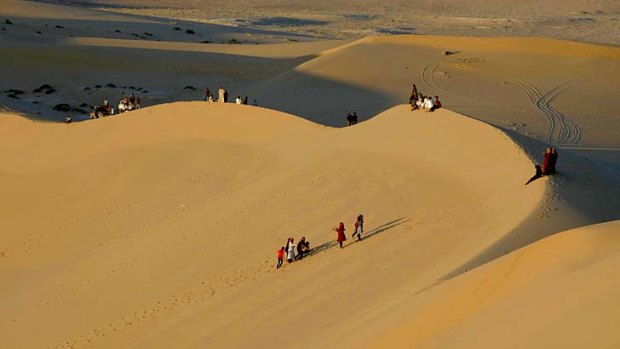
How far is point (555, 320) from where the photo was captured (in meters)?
9.78

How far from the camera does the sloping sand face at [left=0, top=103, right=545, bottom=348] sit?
1504cm

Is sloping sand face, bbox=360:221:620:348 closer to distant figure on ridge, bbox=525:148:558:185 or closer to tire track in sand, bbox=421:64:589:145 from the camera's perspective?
distant figure on ridge, bbox=525:148:558:185

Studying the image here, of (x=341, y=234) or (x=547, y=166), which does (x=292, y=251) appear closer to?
(x=341, y=234)

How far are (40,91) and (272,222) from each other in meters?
21.6

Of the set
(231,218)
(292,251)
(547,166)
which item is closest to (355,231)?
(292,251)

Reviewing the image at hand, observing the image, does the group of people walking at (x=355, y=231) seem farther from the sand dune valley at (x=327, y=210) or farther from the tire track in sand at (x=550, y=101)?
the tire track in sand at (x=550, y=101)

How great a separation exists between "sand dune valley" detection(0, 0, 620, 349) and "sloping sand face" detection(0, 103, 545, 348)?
0.16ft

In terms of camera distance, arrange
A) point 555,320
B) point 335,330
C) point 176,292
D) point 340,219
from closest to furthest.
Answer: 1. point 555,320
2. point 335,330
3. point 176,292
4. point 340,219

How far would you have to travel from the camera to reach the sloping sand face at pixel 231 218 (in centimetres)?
1504

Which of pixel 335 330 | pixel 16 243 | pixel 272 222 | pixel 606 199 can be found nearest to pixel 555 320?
pixel 335 330

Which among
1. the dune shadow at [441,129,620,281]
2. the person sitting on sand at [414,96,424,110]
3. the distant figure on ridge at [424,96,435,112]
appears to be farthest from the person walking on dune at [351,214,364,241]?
the person sitting on sand at [414,96,424,110]

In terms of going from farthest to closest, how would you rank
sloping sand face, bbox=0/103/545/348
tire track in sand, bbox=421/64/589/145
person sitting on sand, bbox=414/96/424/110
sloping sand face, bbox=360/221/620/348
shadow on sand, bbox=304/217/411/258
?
tire track in sand, bbox=421/64/589/145 < person sitting on sand, bbox=414/96/424/110 < shadow on sand, bbox=304/217/411/258 < sloping sand face, bbox=0/103/545/348 < sloping sand face, bbox=360/221/620/348

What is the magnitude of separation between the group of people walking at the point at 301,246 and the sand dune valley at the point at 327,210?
96 millimetres

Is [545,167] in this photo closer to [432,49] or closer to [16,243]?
[16,243]
